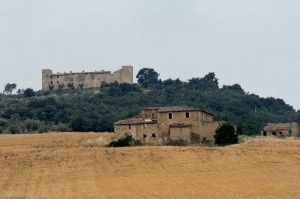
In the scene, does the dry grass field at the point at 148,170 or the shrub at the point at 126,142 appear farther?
the shrub at the point at 126,142

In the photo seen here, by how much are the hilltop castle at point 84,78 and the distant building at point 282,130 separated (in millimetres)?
64376

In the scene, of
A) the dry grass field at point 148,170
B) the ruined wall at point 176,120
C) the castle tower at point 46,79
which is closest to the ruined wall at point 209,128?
the ruined wall at point 176,120

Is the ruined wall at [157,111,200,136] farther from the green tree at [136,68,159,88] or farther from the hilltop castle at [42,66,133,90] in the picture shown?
the green tree at [136,68,159,88]

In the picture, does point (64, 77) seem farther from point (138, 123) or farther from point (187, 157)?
point (187, 157)

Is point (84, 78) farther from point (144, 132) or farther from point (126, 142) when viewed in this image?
point (126, 142)

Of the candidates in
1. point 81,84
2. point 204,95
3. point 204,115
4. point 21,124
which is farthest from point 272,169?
point 81,84

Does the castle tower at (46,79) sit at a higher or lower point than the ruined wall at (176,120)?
higher

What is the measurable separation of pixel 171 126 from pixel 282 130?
19077 millimetres

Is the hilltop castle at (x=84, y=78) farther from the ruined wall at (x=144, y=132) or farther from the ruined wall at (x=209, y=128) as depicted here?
the ruined wall at (x=209, y=128)

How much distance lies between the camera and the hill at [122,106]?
271ft

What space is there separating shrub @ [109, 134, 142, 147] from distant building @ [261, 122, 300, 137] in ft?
69.2

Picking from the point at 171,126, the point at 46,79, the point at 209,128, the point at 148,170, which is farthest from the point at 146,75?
the point at 148,170

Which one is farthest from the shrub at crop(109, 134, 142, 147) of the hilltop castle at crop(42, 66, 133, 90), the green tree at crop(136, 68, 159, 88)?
the green tree at crop(136, 68, 159, 88)

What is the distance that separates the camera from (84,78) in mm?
137000
